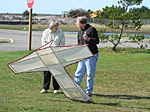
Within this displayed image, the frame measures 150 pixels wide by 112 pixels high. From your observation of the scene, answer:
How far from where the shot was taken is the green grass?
19.7ft

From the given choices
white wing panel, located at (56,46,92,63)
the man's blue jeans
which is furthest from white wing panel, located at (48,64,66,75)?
the man's blue jeans

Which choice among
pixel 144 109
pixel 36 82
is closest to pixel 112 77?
pixel 36 82

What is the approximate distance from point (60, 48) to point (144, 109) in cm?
207

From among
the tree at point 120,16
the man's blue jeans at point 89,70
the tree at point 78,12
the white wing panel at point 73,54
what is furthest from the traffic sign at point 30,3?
the tree at point 78,12

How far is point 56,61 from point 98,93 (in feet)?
6.73

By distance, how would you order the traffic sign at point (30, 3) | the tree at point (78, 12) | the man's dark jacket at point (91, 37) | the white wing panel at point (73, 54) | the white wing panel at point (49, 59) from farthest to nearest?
the tree at point (78, 12), the traffic sign at point (30, 3), the man's dark jacket at point (91, 37), the white wing panel at point (49, 59), the white wing panel at point (73, 54)

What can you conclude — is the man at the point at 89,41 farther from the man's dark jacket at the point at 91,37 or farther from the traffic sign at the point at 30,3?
the traffic sign at the point at 30,3

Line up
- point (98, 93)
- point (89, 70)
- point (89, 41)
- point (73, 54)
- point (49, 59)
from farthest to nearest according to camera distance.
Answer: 1. point (98, 93)
2. point (89, 70)
3. point (89, 41)
4. point (49, 59)
5. point (73, 54)

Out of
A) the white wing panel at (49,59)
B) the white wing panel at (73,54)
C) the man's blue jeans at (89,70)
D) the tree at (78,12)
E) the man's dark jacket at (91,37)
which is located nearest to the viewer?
the white wing panel at (73,54)

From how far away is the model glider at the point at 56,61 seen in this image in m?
5.96

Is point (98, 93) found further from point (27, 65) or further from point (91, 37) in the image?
point (27, 65)

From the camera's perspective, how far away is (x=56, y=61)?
613 cm

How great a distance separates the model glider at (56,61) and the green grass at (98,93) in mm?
358

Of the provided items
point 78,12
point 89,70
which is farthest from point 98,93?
point 78,12
